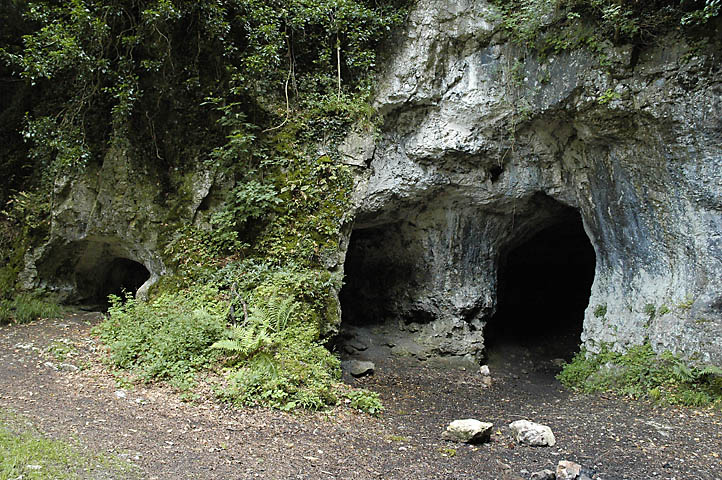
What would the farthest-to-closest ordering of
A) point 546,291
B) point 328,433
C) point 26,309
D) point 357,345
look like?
point 546,291, point 357,345, point 26,309, point 328,433

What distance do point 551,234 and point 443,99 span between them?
5.72 metres

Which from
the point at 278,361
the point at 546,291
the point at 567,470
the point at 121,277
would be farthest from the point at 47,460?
the point at 546,291

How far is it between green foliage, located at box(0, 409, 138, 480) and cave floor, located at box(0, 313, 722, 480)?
16cm

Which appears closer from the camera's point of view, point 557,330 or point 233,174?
point 233,174

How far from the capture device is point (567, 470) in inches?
168

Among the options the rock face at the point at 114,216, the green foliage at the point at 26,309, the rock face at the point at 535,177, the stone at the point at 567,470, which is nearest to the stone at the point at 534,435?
the stone at the point at 567,470

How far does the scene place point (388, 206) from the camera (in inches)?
368

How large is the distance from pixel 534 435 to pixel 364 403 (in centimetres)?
182

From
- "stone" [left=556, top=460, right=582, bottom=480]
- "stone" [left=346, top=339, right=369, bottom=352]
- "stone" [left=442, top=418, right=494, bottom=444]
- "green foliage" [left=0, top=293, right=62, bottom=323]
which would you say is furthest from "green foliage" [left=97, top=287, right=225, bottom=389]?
"stone" [left=556, top=460, right=582, bottom=480]

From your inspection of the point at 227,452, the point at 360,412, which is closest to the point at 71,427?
the point at 227,452

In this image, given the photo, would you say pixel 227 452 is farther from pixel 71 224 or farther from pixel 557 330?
pixel 557 330

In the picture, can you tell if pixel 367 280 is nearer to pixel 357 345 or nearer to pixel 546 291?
pixel 357 345

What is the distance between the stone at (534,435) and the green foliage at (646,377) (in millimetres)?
2545

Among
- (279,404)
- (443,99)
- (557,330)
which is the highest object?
(443,99)
